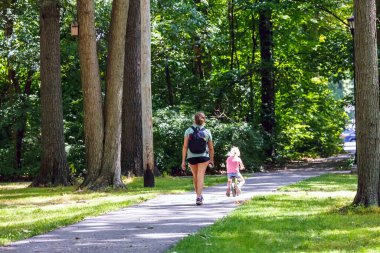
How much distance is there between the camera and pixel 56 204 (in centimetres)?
1577

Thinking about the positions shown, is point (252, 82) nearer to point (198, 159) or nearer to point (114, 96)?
point (114, 96)

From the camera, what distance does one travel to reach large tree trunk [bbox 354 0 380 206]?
490 inches

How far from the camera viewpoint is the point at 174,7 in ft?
102

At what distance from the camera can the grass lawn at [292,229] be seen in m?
8.96

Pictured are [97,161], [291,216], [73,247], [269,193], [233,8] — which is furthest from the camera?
[233,8]

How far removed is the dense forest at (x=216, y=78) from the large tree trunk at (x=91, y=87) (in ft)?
17.1

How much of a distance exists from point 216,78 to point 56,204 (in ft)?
66.4

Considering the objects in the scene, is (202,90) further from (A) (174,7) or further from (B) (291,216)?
(B) (291,216)

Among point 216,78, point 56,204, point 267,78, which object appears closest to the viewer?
point 56,204

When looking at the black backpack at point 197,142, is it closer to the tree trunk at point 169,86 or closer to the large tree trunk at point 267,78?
the tree trunk at point 169,86

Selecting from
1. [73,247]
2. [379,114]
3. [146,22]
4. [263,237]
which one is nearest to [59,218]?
[73,247]

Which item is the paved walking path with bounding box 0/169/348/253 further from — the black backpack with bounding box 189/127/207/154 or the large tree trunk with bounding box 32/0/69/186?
the large tree trunk with bounding box 32/0/69/186

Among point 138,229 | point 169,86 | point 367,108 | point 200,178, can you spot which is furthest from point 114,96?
point 169,86

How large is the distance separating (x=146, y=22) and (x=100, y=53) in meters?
11.9
